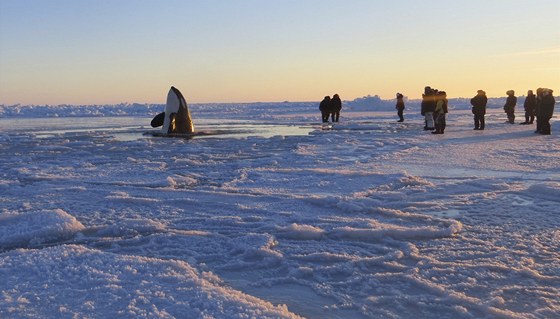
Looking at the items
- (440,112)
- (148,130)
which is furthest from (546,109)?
(148,130)

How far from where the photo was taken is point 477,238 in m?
4.48

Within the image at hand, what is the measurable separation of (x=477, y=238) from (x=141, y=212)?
3229mm

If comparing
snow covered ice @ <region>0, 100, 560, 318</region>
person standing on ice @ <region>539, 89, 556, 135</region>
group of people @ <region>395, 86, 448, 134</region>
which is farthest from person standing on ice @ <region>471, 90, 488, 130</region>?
snow covered ice @ <region>0, 100, 560, 318</region>

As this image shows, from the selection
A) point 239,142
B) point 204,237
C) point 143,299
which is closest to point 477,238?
point 204,237

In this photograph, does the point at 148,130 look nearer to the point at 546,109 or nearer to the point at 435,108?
the point at 435,108

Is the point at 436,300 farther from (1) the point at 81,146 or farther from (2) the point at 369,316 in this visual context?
(1) the point at 81,146

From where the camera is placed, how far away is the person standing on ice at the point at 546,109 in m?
15.9

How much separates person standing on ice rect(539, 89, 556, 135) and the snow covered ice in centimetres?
795

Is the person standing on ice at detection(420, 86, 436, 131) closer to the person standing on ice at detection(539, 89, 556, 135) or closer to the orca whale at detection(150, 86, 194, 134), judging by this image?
the person standing on ice at detection(539, 89, 556, 135)

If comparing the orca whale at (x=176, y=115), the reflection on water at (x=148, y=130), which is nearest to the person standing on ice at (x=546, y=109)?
the reflection on water at (x=148, y=130)

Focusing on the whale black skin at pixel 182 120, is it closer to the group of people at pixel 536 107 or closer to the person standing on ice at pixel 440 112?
the person standing on ice at pixel 440 112

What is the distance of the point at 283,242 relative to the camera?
14.6 ft

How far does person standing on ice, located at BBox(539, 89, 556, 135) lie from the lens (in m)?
15.9

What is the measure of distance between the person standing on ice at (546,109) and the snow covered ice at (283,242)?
26.1ft
